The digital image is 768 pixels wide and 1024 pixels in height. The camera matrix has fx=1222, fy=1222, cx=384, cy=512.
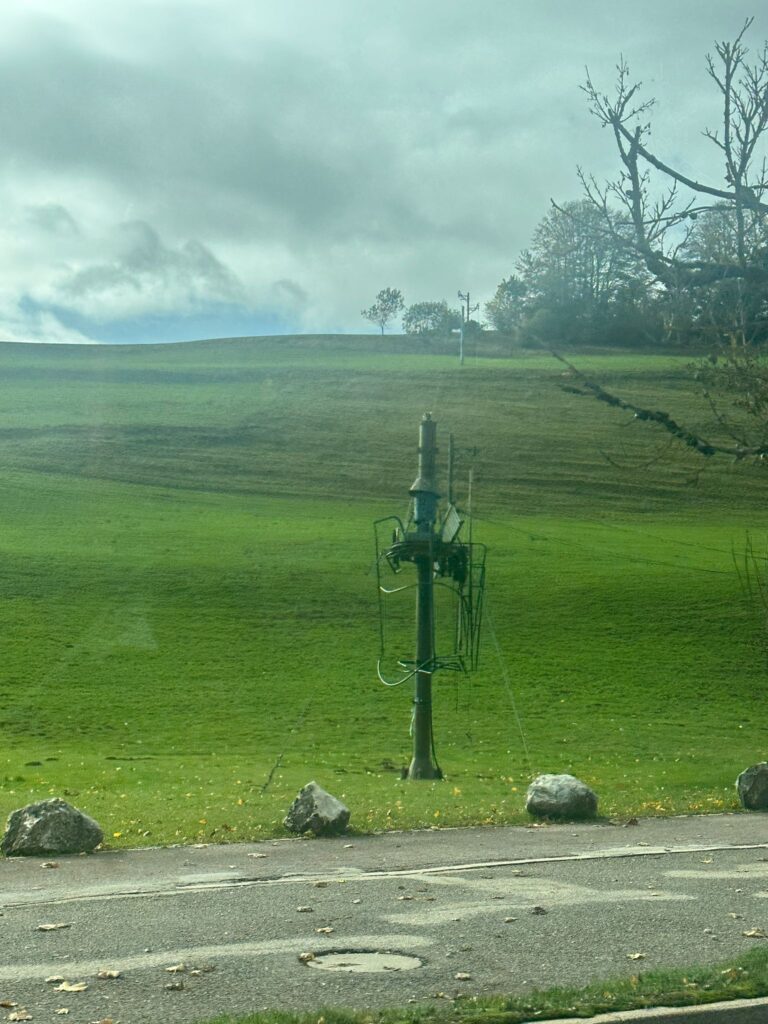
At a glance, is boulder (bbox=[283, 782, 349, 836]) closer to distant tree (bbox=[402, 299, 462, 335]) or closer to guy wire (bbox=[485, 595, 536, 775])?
guy wire (bbox=[485, 595, 536, 775])

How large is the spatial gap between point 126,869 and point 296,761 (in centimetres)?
1573

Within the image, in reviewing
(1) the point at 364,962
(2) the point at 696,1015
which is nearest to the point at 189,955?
(1) the point at 364,962

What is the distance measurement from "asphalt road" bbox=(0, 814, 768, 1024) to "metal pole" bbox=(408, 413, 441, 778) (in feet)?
33.4

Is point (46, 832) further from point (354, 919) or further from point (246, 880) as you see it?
point (354, 919)

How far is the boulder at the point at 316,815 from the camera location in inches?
563

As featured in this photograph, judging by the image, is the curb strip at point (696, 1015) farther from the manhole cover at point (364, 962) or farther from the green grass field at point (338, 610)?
the green grass field at point (338, 610)

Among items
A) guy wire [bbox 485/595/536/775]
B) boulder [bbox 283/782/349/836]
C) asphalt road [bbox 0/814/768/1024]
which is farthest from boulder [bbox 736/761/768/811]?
guy wire [bbox 485/595/536/775]

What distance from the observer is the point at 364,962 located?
26.2ft

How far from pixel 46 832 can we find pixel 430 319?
326ft

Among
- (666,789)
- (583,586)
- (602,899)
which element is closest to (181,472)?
(583,586)

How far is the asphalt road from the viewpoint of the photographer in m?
7.33

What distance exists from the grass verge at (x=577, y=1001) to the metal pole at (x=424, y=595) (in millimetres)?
16570

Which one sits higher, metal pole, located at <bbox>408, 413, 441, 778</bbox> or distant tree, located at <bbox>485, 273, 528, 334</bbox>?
distant tree, located at <bbox>485, 273, 528, 334</bbox>

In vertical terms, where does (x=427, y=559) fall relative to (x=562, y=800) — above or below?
above
